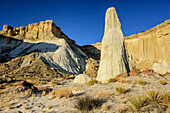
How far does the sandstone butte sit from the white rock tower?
21.1 meters

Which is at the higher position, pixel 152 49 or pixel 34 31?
pixel 34 31

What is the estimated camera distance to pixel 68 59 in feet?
136

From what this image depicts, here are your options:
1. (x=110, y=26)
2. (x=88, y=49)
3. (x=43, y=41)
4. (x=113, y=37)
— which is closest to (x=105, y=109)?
(x=113, y=37)

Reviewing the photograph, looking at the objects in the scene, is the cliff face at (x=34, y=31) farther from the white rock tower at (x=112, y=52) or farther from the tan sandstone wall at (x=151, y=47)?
the white rock tower at (x=112, y=52)

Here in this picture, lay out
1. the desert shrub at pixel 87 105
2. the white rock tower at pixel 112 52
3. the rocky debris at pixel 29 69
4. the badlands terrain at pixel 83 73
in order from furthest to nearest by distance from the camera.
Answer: the rocky debris at pixel 29 69
the white rock tower at pixel 112 52
the badlands terrain at pixel 83 73
the desert shrub at pixel 87 105

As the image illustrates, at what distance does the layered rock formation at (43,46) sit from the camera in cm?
3891

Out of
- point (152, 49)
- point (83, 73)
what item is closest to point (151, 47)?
point (152, 49)

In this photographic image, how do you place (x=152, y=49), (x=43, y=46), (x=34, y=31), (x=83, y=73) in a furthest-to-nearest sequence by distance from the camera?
(x=34, y=31)
(x=152, y=49)
(x=43, y=46)
(x=83, y=73)

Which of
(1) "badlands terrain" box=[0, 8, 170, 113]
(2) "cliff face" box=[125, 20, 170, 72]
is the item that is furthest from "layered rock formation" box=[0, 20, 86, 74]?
(2) "cliff face" box=[125, 20, 170, 72]

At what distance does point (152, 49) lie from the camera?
45406mm

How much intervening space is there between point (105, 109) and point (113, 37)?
11560 millimetres

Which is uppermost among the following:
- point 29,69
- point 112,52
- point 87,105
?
point 112,52

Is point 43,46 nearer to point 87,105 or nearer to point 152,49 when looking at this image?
point 87,105

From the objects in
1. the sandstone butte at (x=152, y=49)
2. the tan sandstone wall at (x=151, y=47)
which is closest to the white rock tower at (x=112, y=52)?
the sandstone butte at (x=152, y=49)
